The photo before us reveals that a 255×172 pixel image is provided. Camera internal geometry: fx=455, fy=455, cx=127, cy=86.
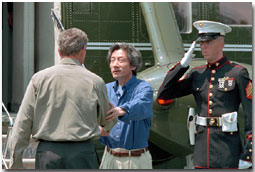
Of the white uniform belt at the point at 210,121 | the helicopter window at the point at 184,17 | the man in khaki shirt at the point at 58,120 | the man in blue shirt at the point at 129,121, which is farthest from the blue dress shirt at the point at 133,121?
the helicopter window at the point at 184,17

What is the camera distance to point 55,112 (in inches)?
108

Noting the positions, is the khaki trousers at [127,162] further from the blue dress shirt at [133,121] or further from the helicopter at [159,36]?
the helicopter at [159,36]

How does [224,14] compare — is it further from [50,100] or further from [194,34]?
[50,100]

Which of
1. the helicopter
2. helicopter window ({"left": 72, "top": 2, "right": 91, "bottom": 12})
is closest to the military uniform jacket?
the helicopter

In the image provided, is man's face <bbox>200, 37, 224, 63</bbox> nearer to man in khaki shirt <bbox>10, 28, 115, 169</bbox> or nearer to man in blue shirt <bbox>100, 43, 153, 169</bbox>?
man in blue shirt <bbox>100, 43, 153, 169</bbox>

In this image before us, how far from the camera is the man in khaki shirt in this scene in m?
2.72

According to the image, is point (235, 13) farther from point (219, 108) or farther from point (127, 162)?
point (127, 162)

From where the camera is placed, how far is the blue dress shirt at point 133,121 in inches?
128

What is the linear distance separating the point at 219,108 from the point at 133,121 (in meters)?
0.63

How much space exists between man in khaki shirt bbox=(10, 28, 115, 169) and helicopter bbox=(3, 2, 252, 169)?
6.26 feet

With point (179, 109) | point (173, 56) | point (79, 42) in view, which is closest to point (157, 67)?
point (173, 56)

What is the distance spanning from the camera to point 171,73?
3508 millimetres

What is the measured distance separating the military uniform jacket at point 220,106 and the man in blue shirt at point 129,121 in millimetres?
317

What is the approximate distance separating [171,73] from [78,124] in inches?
41.5
